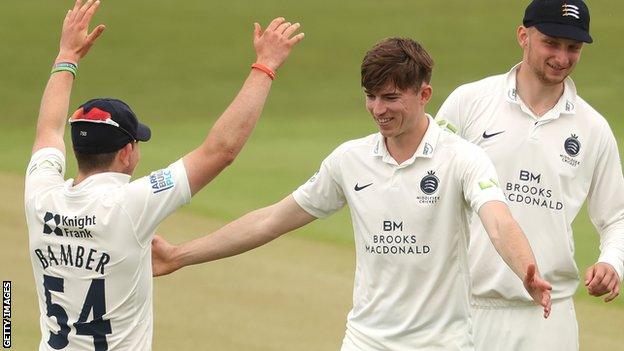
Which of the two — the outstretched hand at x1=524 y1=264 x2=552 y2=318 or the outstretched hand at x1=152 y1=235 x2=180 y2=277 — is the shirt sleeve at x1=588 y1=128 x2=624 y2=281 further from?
the outstretched hand at x1=152 y1=235 x2=180 y2=277

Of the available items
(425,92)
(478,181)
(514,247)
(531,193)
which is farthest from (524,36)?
(514,247)

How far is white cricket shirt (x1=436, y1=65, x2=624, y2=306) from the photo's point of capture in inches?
251

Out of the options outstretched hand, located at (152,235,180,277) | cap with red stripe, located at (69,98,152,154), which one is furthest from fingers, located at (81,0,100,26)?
outstretched hand, located at (152,235,180,277)

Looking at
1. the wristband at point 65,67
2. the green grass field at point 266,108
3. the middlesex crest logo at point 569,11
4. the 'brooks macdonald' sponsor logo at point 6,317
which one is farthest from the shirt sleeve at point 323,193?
the green grass field at point 266,108

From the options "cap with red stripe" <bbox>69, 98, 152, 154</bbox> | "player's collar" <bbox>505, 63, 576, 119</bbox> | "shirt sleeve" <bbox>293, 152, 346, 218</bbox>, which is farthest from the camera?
"player's collar" <bbox>505, 63, 576, 119</bbox>

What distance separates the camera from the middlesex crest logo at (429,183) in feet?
18.6

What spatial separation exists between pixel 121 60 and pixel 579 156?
482 inches

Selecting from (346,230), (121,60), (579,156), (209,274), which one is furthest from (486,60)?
(579,156)

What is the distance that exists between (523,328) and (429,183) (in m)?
1.15

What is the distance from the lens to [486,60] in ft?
A: 57.9

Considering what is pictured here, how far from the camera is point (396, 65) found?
5613 millimetres

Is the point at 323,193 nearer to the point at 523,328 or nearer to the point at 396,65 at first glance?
the point at 396,65

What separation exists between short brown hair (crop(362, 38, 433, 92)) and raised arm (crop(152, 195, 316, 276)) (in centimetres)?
78

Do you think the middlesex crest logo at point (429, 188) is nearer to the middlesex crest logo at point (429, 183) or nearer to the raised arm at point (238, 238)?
the middlesex crest logo at point (429, 183)
